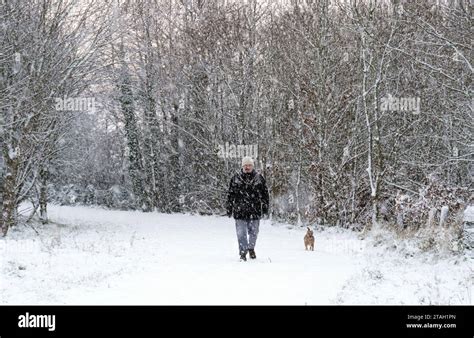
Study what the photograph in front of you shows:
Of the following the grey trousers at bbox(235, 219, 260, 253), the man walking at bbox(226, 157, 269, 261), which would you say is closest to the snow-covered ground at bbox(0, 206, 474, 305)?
the grey trousers at bbox(235, 219, 260, 253)

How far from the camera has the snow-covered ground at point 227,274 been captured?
7312 millimetres

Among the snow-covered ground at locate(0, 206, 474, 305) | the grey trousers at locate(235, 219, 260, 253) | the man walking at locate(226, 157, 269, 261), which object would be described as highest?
the man walking at locate(226, 157, 269, 261)

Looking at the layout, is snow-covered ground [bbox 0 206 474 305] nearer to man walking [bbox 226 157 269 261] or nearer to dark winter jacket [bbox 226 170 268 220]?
man walking [bbox 226 157 269 261]

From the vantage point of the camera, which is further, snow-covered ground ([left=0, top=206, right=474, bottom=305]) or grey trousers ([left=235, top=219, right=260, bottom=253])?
grey trousers ([left=235, top=219, right=260, bottom=253])

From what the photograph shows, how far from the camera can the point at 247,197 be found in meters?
10.9

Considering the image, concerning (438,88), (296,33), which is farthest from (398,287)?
(296,33)

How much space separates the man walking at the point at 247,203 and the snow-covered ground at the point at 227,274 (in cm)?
56

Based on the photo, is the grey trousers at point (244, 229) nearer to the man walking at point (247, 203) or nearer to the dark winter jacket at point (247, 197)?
the man walking at point (247, 203)

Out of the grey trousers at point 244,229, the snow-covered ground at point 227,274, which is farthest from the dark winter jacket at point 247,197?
the snow-covered ground at point 227,274

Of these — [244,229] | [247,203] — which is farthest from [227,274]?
[247,203]

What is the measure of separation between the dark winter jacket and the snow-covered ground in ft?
3.31

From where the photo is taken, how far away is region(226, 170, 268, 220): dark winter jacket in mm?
10930
